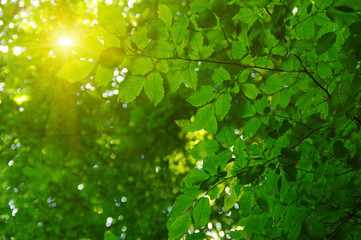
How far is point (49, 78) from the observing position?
581cm

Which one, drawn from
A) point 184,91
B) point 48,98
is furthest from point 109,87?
point 184,91

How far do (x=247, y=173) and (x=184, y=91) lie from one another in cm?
392

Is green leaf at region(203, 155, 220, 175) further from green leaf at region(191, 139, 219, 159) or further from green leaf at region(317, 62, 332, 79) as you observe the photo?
green leaf at region(317, 62, 332, 79)

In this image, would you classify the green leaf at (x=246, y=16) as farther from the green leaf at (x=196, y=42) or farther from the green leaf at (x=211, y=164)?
the green leaf at (x=211, y=164)

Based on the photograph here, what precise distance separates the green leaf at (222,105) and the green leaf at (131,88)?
1.25 feet

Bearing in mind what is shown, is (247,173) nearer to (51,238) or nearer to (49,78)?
(51,238)

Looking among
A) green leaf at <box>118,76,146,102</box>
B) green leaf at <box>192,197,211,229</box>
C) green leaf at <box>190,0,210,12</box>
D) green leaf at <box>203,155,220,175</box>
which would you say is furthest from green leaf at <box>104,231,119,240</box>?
green leaf at <box>190,0,210,12</box>

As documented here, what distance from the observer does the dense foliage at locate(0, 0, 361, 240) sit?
45.9 inches

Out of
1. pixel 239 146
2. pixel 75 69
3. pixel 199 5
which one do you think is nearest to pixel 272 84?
pixel 239 146

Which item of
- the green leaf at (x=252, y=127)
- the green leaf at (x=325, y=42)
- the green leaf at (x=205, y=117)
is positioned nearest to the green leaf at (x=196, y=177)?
the green leaf at (x=205, y=117)

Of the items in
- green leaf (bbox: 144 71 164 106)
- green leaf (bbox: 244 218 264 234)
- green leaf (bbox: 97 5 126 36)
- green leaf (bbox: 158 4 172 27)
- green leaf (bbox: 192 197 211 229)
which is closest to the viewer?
green leaf (bbox: 97 5 126 36)

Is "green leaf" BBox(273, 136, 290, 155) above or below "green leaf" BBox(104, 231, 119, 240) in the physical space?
above

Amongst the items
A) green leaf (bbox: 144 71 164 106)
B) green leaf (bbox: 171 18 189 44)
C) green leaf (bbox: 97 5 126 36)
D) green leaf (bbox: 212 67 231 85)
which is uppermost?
green leaf (bbox: 97 5 126 36)

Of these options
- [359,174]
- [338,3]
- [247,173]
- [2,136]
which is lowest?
[2,136]
